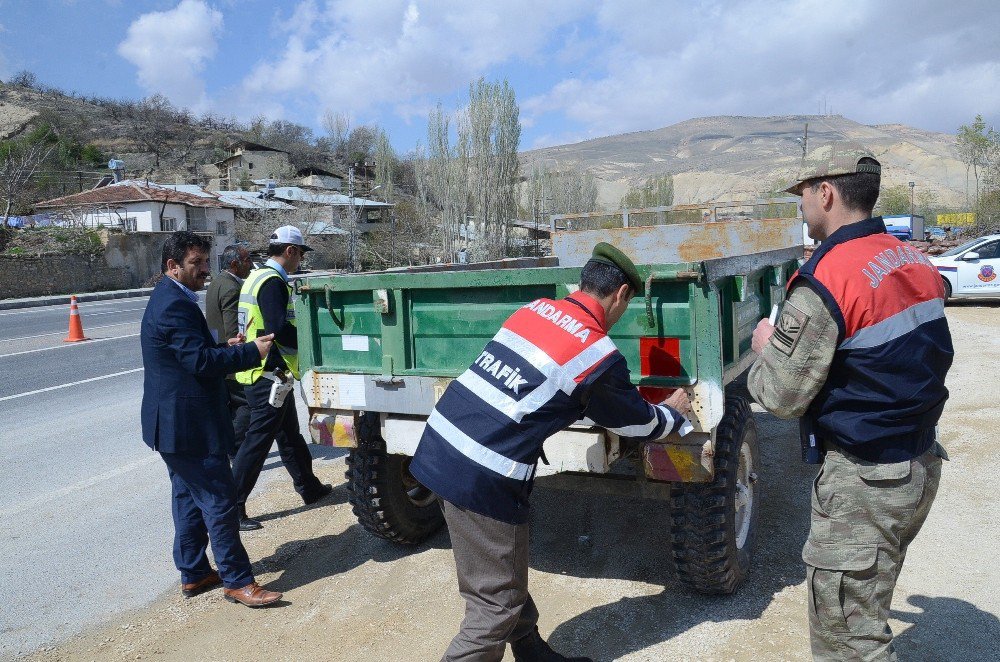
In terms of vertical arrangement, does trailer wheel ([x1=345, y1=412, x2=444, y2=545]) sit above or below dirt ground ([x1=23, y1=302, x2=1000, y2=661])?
above

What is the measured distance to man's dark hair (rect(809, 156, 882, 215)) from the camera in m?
2.27

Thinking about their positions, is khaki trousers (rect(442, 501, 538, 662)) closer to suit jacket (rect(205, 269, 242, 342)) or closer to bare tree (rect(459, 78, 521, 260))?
suit jacket (rect(205, 269, 242, 342))

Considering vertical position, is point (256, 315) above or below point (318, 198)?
below

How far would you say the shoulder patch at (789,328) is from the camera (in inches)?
85.0

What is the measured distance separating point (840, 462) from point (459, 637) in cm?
139

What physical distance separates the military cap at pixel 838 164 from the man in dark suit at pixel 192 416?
2726mm

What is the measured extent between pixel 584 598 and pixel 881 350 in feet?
6.68

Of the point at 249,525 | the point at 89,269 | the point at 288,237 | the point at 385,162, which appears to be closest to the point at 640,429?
the point at 288,237

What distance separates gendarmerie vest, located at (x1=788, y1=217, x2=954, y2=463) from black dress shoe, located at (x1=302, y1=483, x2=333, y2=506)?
374 centimetres

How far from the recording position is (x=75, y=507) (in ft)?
16.5

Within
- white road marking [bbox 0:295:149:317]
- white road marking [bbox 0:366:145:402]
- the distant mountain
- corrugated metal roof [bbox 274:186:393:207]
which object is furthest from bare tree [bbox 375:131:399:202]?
white road marking [bbox 0:366:145:402]

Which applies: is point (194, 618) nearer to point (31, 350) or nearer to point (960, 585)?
point (960, 585)

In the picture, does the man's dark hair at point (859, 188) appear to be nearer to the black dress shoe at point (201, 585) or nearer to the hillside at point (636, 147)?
the black dress shoe at point (201, 585)

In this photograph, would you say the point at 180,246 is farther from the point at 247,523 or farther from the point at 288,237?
the point at 247,523
